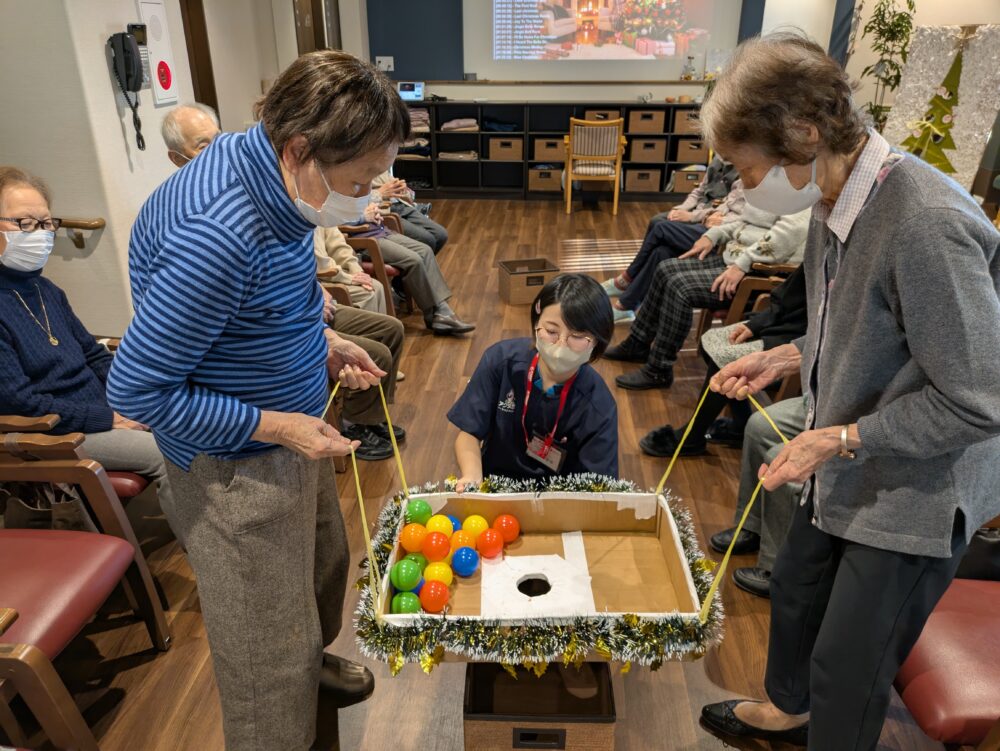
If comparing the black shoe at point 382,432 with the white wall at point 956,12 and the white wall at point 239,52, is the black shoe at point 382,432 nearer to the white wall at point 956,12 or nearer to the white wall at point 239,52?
the white wall at point 239,52

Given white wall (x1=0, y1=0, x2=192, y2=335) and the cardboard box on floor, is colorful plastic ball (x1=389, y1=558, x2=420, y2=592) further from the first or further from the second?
white wall (x1=0, y1=0, x2=192, y2=335)

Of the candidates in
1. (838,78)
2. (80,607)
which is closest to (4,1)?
(80,607)

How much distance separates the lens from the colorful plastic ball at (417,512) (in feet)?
5.52

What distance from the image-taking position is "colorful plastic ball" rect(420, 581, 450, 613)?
4.91 ft

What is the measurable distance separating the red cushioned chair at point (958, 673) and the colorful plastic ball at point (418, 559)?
1.05 m

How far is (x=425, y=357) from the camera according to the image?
4.25m

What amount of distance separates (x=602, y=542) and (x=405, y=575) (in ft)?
1.58

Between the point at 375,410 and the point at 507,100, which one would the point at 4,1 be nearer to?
the point at 375,410

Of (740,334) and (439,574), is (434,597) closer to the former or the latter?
(439,574)

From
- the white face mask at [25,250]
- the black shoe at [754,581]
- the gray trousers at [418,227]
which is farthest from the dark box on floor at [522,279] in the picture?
the white face mask at [25,250]

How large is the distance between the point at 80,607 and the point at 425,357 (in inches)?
105

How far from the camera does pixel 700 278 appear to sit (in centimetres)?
362

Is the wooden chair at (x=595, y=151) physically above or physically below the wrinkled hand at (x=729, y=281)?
below

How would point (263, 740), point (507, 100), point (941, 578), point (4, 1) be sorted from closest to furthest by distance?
point (941, 578) → point (263, 740) → point (4, 1) → point (507, 100)
